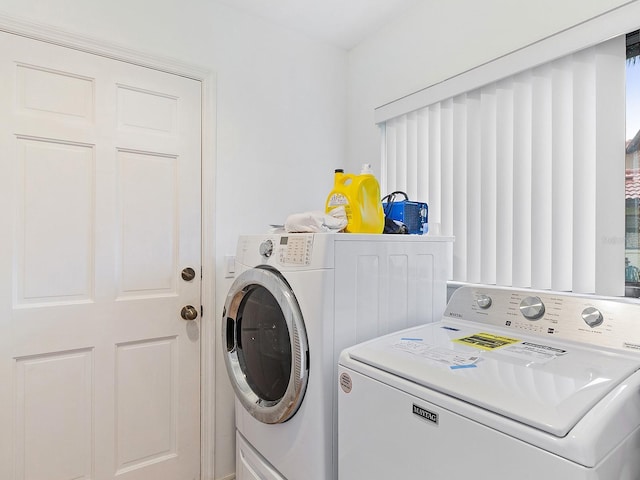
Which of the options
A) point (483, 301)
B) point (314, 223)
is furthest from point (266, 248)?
point (483, 301)

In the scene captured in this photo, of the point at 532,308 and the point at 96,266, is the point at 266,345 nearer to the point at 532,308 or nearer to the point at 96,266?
the point at 96,266

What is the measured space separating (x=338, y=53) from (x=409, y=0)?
0.61 meters

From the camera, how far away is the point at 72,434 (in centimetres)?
162

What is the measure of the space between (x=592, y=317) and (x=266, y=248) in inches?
42.5

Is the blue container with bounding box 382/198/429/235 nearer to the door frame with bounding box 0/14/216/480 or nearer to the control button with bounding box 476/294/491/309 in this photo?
the control button with bounding box 476/294/491/309

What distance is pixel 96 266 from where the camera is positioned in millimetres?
1680

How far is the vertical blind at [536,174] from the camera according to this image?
4.45 feet

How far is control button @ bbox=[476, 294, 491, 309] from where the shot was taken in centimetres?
132

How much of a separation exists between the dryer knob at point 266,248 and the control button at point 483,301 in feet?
2.57

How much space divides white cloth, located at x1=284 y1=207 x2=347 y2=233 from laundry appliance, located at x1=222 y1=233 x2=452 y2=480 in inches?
3.1

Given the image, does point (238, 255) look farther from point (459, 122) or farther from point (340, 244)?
point (459, 122)

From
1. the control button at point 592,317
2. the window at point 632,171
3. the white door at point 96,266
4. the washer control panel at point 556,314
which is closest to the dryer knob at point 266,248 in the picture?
the white door at point 96,266

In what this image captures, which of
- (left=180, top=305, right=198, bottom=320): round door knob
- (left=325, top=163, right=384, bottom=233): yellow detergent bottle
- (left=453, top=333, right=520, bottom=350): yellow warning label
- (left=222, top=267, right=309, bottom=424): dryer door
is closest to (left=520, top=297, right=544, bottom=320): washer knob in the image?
(left=453, top=333, right=520, bottom=350): yellow warning label

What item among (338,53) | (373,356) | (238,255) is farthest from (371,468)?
(338,53)
